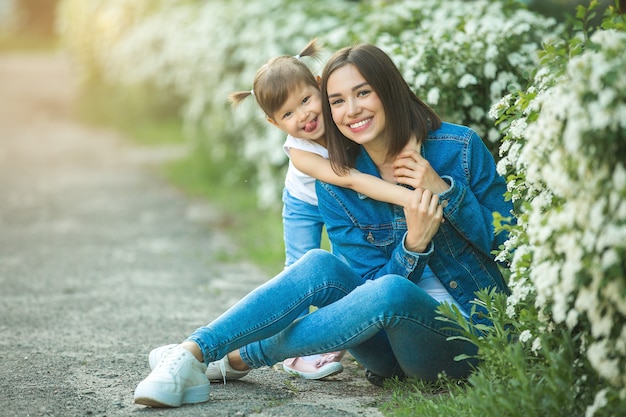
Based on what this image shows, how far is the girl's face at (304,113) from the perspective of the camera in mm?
3506

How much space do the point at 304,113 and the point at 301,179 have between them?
1.11ft

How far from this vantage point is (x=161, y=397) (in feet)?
9.39

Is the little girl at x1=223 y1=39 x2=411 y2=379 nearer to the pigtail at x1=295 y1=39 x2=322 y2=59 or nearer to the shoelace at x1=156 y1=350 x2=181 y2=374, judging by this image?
the pigtail at x1=295 y1=39 x2=322 y2=59

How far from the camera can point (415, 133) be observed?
309cm

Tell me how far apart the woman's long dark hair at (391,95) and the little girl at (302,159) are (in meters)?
0.16

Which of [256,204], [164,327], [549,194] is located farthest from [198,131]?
[549,194]

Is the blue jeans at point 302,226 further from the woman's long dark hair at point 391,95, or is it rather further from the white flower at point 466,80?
the white flower at point 466,80

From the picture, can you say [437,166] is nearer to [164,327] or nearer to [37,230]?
[164,327]

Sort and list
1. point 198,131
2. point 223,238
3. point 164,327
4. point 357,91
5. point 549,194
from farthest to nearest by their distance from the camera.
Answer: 1. point 198,131
2. point 223,238
3. point 164,327
4. point 357,91
5. point 549,194

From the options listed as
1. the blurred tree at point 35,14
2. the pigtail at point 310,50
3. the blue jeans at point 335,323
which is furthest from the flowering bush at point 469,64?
the blurred tree at point 35,14

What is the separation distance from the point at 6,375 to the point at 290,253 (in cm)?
131

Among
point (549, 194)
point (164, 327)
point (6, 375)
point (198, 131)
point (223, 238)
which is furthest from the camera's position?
point (198, 131)

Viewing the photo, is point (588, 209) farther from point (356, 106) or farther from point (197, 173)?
point (197, 173)

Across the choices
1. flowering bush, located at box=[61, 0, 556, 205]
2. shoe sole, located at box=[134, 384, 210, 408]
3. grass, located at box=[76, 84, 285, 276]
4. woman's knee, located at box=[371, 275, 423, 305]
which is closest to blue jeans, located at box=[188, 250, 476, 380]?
woman's knee, located at box=[371, 275, 423, 305]
